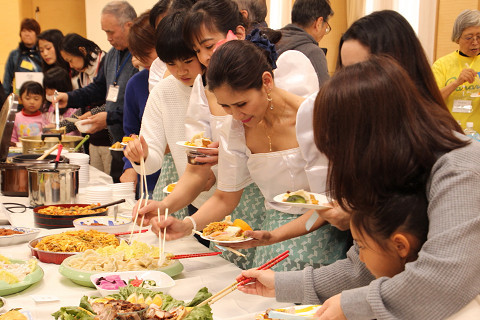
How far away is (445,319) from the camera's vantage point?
107cm

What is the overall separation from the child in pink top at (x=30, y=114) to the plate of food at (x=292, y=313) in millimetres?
4974

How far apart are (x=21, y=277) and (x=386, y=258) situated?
1.13 meters

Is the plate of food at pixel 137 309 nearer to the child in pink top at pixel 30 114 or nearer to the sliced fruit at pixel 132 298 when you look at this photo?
the sliced fruit at pixel 132 298

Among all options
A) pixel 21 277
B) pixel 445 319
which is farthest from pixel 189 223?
pixel 445 319

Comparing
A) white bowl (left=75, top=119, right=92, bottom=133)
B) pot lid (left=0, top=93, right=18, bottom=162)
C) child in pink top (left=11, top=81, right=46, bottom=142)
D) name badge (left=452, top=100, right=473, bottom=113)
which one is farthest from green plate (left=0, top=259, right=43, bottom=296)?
child in pink top (left=11, top=81, right=46, bottom=142)

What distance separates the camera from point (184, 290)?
68.4 inches

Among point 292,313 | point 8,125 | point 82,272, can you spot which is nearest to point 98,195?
point 8,125

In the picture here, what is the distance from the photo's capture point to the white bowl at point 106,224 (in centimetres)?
236

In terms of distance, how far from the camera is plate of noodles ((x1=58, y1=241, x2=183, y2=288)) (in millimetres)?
1763

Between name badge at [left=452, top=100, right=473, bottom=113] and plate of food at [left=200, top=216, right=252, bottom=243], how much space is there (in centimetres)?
305

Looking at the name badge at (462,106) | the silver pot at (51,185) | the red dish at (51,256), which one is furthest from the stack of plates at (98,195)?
the name badge at (462,106)

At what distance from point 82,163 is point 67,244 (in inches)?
63.2

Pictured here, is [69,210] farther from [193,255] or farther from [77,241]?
[193,255]

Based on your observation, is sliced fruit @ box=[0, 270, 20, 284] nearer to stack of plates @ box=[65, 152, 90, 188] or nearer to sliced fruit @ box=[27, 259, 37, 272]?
sliced fruit @ box=[27, 259, 37, 272]
